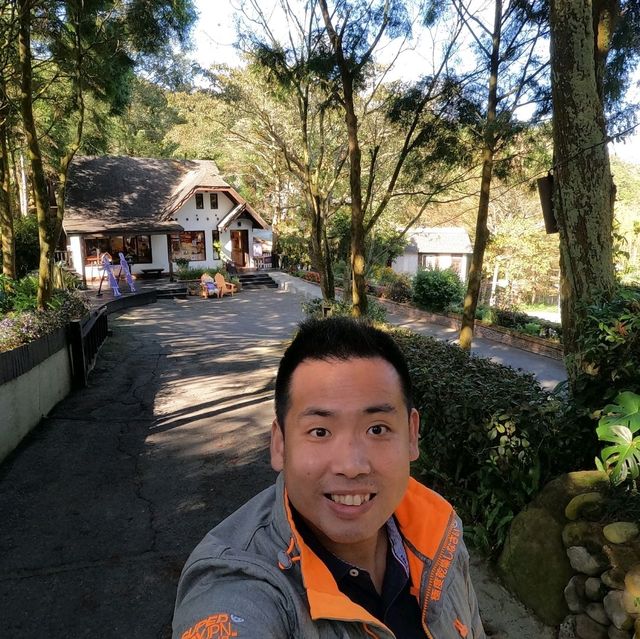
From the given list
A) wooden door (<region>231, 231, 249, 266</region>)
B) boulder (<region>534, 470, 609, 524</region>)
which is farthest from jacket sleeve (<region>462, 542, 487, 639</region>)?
wooden door (<region>231, 231, 249, 266</region>)

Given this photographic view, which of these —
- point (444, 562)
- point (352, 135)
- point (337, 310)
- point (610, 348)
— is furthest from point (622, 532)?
point (337, 310)

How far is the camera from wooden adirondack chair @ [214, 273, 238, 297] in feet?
80.9

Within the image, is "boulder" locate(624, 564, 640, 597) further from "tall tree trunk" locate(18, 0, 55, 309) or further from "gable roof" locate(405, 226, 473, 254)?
"gable roof" locate(405, 226, 473, 254)

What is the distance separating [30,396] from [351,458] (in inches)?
287

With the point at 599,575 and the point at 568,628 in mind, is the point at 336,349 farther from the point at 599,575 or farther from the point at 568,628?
the point at 568,628

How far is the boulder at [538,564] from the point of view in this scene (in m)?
3.39

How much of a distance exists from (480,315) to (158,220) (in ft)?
62.6

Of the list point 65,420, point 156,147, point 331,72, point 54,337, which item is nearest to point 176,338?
point 54,337

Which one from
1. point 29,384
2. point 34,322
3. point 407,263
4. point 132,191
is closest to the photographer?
point 29,384

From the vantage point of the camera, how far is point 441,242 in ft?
124

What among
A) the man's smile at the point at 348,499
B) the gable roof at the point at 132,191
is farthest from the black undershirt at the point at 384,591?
the gable roof at the point at 132,191

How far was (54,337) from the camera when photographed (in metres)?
8.48

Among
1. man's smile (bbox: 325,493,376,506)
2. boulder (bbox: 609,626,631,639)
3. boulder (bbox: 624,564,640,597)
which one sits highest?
man's smile (bbox: 325,493,376,506)

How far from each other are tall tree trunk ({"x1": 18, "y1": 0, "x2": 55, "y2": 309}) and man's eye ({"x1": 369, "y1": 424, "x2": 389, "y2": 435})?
947 cm
